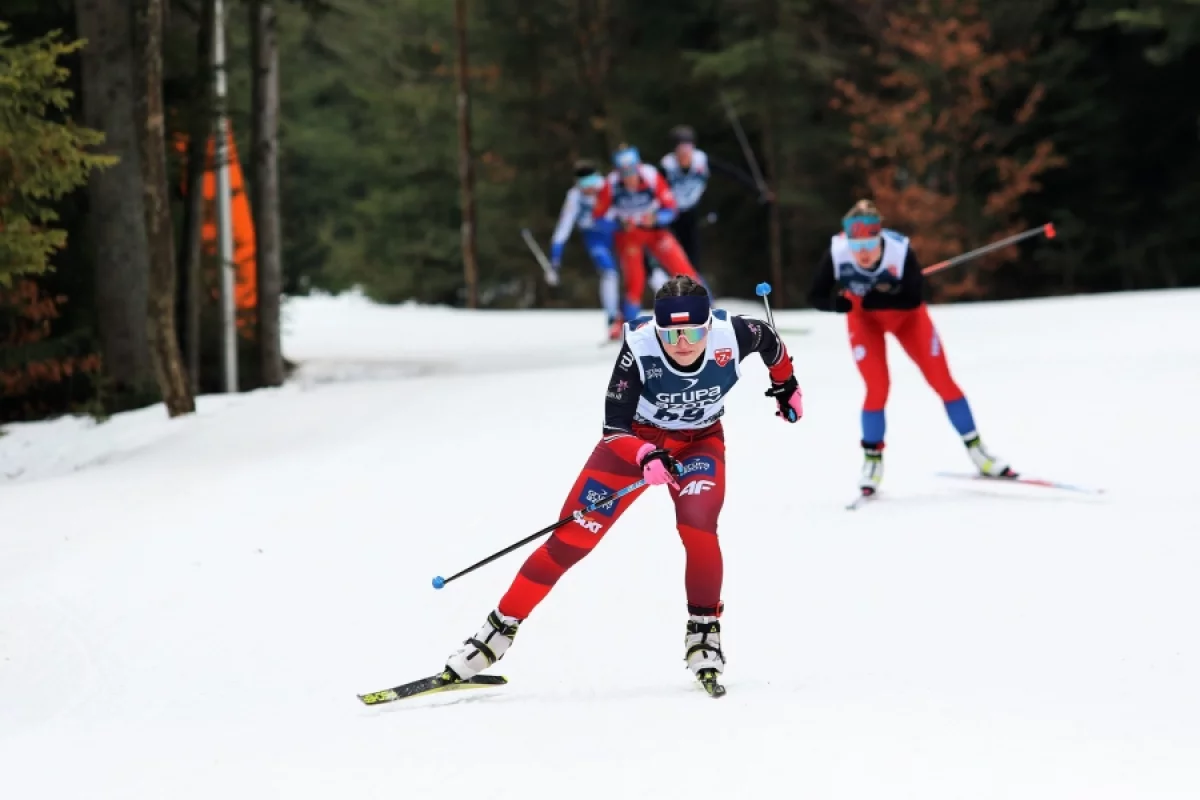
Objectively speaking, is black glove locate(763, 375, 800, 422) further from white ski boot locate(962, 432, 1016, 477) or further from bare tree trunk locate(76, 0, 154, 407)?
bare tree trunk locate(76, 0, 154, 407)

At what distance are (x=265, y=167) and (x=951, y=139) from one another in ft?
49.6

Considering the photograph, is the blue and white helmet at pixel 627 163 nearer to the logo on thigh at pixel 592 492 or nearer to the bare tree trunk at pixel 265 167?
the bare tree trunk at pixel 265 167

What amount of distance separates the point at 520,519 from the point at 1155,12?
699 inches

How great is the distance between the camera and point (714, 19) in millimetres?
34594

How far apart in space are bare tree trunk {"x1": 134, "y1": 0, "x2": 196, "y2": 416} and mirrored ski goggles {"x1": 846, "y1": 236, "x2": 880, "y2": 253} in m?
7.54

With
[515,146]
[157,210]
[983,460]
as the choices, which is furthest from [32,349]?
[515,146]

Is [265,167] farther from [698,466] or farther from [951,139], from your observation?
[951,139]

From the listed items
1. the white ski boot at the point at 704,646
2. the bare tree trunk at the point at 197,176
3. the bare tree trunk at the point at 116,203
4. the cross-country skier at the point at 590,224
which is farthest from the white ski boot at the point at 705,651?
the cross-country skier at the point at 590,224

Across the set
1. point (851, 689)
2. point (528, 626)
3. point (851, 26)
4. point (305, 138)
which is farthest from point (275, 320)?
point (305, 138)

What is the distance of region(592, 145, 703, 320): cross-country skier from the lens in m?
17.3

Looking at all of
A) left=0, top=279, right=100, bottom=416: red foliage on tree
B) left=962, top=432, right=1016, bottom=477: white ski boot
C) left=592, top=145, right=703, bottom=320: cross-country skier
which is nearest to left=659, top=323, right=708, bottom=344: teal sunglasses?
left=962, top=432, right=1016, bottom=477: white ski boot

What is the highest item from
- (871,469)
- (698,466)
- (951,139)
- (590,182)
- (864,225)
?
(951,139)

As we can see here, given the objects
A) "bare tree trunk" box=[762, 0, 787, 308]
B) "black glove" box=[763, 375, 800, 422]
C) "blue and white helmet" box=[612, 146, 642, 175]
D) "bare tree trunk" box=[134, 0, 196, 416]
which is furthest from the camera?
"bare tree trunk" box=[762, 0, 787, 308]

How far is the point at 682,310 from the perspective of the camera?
653 centimetres
